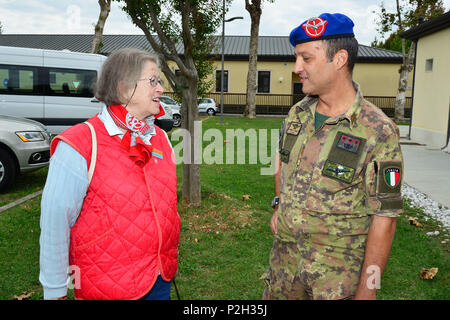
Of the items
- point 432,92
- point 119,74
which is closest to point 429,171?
point 432,92

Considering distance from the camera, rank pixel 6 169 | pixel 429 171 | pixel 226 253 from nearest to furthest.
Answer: pixel 226 253 < pixel 6 169 < pixel 429 171

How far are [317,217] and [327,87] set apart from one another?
27.7 inches

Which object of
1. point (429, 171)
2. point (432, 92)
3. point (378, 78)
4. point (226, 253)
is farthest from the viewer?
point (378, 78)

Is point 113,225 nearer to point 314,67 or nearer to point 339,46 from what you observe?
point 314,67

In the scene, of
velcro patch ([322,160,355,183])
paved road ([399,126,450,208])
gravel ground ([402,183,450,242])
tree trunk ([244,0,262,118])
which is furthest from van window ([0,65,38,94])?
tree trunk ([244,0,262,118])

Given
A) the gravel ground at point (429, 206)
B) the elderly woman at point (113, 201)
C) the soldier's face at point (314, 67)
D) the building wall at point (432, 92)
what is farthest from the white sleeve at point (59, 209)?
the building wall at point (432, 92)

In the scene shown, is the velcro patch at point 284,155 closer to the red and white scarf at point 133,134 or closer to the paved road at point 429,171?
the red and white scarf at point 133,134

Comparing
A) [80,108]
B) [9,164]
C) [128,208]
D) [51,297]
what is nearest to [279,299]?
[128,208]

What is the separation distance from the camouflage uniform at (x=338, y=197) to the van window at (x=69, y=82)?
393 inches

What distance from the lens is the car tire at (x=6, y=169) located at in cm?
665

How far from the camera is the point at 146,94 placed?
6.75 ft

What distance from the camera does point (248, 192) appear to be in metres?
7.26

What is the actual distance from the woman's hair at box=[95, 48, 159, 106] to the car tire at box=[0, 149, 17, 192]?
5519 mm

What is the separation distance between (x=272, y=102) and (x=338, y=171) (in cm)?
3115
